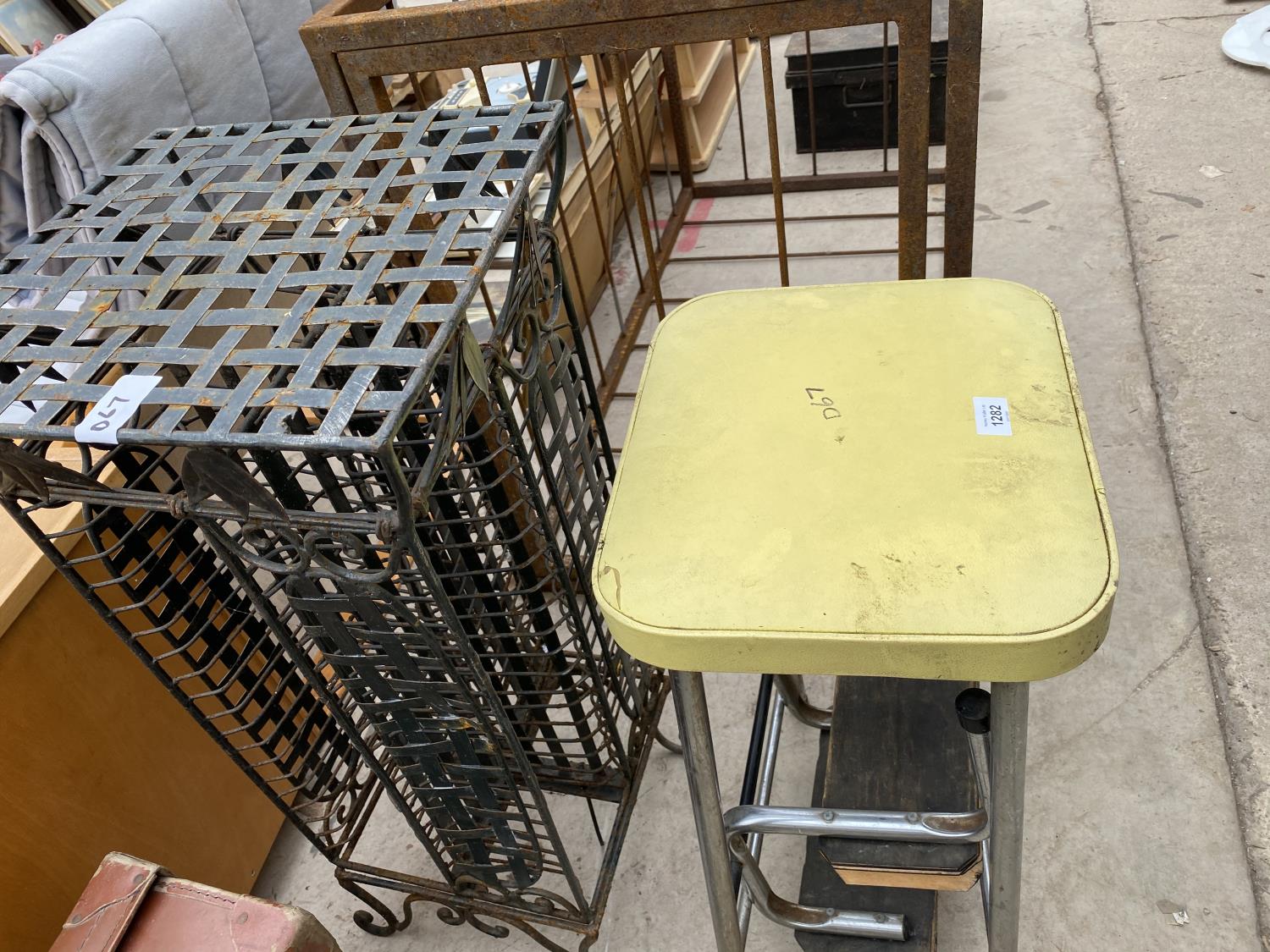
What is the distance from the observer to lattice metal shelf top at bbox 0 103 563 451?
31.1 inches

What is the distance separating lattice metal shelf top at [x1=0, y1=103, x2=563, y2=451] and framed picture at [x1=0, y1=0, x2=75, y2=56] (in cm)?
232

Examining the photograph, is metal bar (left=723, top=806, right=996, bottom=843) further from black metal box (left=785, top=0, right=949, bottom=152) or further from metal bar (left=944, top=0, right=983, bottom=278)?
black metal box (left=785, top=0, right=949, bottom=152)

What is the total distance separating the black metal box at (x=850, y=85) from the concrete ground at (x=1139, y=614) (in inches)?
16.7

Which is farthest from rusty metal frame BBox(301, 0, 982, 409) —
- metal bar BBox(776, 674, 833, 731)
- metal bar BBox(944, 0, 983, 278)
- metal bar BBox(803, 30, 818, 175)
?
metal bar BBox(803, 30, 818, 175)

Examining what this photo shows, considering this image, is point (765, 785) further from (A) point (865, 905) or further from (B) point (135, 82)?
(B) point (135, 82)

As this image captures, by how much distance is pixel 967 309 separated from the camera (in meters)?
1.08

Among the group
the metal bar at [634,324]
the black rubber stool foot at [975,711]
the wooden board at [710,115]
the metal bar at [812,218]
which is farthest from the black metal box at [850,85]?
the black rubber stool foot at [975,711]

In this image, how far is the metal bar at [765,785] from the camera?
1399 millimetres

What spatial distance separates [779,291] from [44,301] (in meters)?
0.84

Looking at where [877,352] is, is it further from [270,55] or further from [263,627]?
[270,55]

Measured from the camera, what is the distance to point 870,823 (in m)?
1.09

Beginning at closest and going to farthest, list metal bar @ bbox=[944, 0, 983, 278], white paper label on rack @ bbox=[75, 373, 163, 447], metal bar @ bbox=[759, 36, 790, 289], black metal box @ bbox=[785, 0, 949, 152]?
white paper label on rack @ bbox=[75, 373, 163, 447] < metal bar @ bbox=[944, 0, 983, 278] < metal bar @ bbox=[759, 36, 790, 289] < black metal box @ bbox=[785, 0, 949, 152]

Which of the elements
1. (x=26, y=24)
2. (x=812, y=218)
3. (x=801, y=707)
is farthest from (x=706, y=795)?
(x=26, y=24)

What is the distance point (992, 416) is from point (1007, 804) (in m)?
0.40
